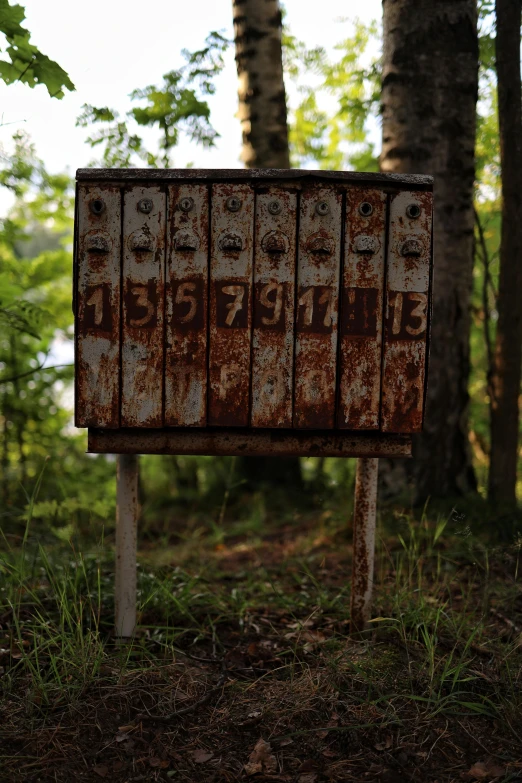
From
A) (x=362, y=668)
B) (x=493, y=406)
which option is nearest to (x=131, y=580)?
(x=362, y=668)

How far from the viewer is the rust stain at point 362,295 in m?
2.56

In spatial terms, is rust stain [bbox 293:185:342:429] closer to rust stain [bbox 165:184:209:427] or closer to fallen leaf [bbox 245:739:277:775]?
rust stain [bbox 165:184:209:427]

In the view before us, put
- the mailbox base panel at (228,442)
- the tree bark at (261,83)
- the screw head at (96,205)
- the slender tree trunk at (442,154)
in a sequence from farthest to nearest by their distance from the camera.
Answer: the tree bark at (261,83) < the slender tree trunk at (442,154) < the mailbox base panel at (228,442) < the screw head at (96,205)

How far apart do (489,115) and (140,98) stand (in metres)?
3.18

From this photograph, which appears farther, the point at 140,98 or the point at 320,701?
the point at 140,98

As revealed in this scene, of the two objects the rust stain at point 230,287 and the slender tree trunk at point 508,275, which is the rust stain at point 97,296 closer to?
the rust stain at point 230,287

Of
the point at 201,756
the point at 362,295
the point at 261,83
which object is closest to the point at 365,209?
the point at 362,295

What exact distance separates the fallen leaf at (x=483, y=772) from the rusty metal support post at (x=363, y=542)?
858 mm

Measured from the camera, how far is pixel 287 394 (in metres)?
2.58

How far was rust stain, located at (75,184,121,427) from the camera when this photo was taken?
250cm

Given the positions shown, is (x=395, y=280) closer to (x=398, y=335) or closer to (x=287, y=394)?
(x=398, y=335)

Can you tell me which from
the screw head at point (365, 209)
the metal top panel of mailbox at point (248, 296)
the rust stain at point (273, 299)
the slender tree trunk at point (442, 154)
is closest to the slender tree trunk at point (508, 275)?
the slender tree trunk at point (442, 154)

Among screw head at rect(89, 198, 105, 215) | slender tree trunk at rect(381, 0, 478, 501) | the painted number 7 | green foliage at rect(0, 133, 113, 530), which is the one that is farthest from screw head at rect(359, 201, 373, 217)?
green foliage at rect(0, 133, 113, 530)

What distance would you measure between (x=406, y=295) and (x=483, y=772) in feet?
5.61
